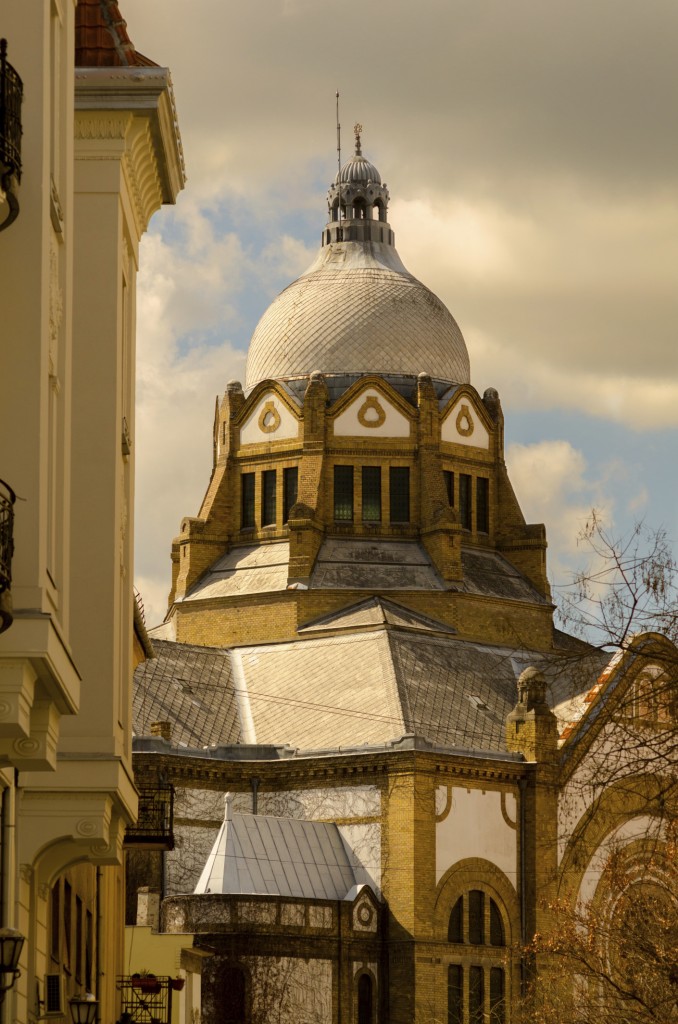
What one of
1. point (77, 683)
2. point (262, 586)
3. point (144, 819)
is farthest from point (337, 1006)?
point (77, 683)

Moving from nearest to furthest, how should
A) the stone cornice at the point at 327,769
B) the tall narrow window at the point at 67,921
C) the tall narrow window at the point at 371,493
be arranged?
the tall narrow window at the point at 67,921 → the stone cornice at the point at 327,769 → the tall narrow window at the point at 371,493

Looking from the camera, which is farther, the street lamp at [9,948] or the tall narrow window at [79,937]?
the tall narrow window at [79,937]

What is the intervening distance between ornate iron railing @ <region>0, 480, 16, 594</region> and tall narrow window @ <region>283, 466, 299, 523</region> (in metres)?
67.4

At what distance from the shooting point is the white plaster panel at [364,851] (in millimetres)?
72250

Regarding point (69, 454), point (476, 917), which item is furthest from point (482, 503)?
point (69, 454)

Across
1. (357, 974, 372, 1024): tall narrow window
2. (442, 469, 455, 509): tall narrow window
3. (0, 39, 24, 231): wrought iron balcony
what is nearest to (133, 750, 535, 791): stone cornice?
(357, 974, 372, 1024): tall narrow window

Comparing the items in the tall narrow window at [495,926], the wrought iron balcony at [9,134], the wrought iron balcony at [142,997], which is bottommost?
the wrought iron balcony at [142,997]

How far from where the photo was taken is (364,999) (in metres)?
70.1

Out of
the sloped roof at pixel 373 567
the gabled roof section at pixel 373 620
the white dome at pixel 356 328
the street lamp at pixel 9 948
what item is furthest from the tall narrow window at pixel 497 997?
the street lamp at pixel 9 948

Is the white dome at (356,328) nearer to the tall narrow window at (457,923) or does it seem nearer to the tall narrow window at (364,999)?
the tall narrow window at (457,923)

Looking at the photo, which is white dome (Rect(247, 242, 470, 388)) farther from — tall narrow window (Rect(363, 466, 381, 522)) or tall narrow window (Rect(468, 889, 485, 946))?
tall narrow window (Rect(468, 889, 485, 946))

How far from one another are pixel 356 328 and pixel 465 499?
751 centimetres

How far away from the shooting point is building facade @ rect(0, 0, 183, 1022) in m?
18.8

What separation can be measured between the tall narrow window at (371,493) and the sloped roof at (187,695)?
7930 millimetres
